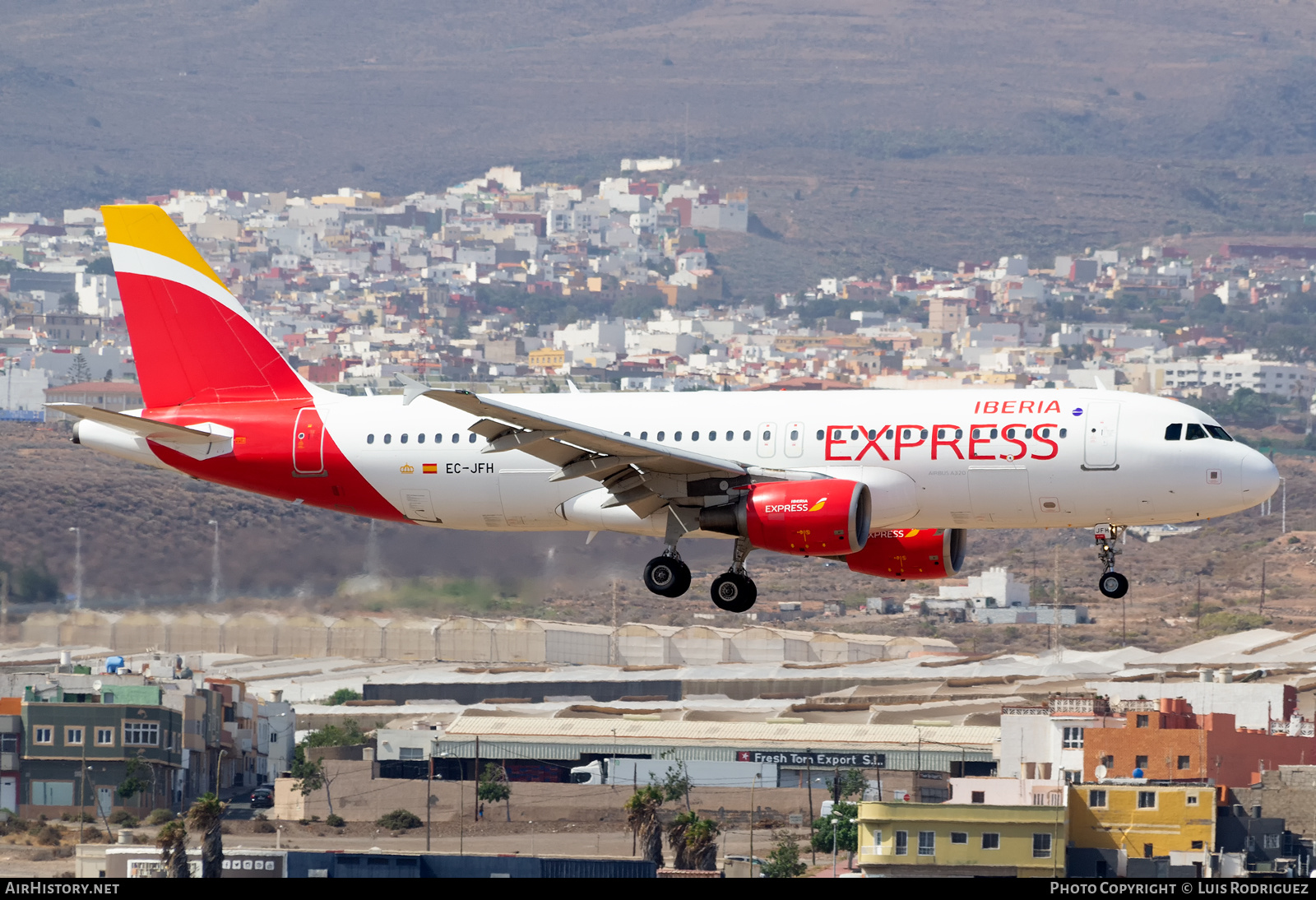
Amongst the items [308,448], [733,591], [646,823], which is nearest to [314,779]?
[646,823]

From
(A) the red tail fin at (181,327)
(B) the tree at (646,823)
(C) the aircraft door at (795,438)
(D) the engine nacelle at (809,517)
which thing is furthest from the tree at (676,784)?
(D) the engine nacelle at (809,517)

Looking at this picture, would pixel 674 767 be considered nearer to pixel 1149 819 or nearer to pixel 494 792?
pixel 494 792

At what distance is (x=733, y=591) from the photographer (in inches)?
1615

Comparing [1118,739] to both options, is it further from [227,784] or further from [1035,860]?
[227,784]

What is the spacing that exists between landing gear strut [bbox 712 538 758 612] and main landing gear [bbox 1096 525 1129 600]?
21.2ft

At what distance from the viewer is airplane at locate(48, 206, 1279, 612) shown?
3881cm

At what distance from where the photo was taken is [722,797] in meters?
89.9

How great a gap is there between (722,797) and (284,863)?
2445 centimetres

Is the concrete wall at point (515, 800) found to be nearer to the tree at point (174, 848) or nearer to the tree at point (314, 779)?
the tree at point (314, 779)

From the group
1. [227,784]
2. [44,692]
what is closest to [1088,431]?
[44,692]

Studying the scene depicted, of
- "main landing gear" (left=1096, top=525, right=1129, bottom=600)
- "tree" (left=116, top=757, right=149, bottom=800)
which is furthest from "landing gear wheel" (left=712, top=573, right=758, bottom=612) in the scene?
"tree" (left=116, top=757, right=149, bottom=800)

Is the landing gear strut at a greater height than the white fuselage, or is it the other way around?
the white fuselage

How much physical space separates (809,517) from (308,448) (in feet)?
35.7

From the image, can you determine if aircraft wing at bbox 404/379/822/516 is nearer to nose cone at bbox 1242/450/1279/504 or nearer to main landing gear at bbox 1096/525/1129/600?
main landing gear at bbox 1096/525/1129/600
